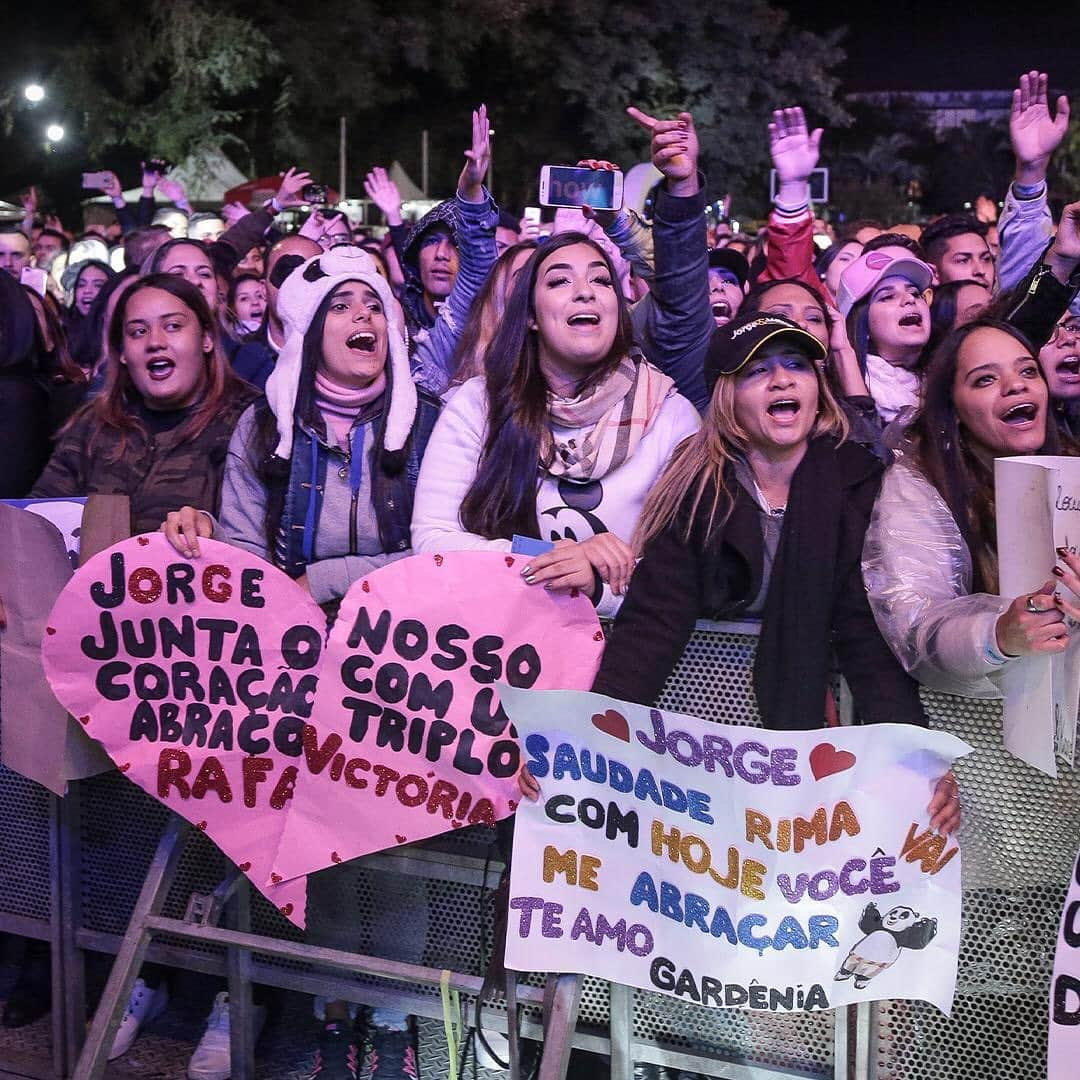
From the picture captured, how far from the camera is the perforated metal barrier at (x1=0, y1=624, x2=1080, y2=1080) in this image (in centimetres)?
286

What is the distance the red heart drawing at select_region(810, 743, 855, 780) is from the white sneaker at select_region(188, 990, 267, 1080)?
77.1 inches

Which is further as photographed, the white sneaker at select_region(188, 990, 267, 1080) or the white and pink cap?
the white and pink cap

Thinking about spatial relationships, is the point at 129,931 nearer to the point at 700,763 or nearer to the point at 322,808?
the point at 322,808

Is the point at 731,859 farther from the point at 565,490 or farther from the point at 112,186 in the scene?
the point at 112,186

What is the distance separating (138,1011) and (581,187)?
9.66ft

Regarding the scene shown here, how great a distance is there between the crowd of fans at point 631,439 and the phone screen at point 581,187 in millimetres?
207

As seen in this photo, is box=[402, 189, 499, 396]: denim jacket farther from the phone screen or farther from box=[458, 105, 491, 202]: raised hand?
the phone screen

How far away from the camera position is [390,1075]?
368 centimetres

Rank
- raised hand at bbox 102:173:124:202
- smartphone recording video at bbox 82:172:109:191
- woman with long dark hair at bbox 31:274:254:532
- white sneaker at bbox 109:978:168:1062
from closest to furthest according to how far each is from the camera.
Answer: white sneaker at bbox 109:978:168:1062, woman with long dark hair at bbox 31:274:254:532, smartphone recording video at bbox 82:172:109:191, raised hand at bbox 102:173:124:202

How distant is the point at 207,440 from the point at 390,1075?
6.13 feet

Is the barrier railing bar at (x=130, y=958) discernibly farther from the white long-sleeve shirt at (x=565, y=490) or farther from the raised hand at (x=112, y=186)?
the raised hand at (x=112, y=186)

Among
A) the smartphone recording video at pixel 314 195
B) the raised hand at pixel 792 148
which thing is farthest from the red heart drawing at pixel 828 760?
the smartphone recording video at pixel 314 195

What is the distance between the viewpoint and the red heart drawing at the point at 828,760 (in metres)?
2.77

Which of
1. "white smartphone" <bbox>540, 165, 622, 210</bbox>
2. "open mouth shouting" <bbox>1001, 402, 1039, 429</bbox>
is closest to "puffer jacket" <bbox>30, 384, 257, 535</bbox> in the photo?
"white smartphone" <bbox>540, 165, 622, 210</bbox>
